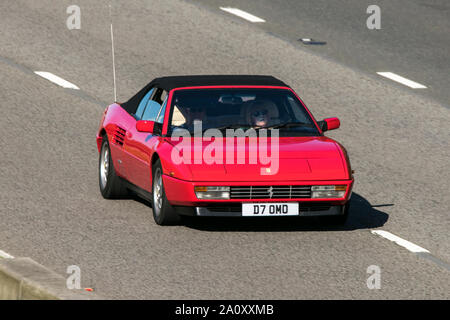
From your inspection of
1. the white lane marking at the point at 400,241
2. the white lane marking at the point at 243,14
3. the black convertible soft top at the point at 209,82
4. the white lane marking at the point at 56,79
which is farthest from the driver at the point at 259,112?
the white lane marking at the point at 243,14

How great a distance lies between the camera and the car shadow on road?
12109 mm

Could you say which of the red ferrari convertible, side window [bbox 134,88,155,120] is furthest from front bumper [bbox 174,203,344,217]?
side window [bbox 134,88,155,120]

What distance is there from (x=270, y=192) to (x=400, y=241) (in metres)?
1.41

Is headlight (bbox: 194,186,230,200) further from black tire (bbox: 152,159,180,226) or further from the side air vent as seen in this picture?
the side air vent

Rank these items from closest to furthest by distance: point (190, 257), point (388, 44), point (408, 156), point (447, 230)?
point (190, 257) → point (447, 230) → point (408, 156) → point (388, 44)

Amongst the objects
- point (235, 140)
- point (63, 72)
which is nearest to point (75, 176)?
point (235, 140)

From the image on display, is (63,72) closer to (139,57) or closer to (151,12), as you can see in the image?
(139,57)

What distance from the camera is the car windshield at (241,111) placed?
12578 mm

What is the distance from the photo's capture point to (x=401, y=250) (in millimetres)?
11398

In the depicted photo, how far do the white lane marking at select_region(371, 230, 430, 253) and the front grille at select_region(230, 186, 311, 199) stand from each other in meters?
0.97

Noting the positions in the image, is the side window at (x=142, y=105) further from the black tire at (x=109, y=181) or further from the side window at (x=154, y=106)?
the black tire at (x=109, y=181)

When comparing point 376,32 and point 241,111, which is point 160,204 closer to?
point 241,111

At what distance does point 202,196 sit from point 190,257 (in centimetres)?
92

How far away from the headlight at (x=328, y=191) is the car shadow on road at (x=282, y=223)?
561mm
